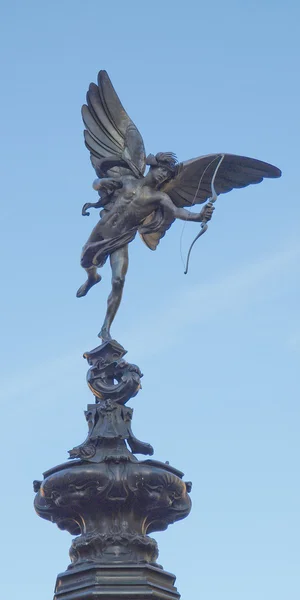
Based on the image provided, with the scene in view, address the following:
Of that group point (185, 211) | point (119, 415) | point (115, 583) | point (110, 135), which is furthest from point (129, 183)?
point (115, 583)

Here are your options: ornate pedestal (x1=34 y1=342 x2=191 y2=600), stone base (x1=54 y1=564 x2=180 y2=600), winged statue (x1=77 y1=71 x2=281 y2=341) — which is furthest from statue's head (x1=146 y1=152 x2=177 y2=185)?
stone base (x1=54 y1=564 x2=180 y2=600)

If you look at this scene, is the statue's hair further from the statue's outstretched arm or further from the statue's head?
the statue's outstretched arm

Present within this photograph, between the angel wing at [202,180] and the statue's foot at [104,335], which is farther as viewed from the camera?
Answer: the angel wing at [202,180]

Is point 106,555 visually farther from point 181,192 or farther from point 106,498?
point 181,192

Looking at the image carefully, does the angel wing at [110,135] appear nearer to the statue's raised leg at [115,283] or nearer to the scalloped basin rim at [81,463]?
the statue's raised leg at [115,283]

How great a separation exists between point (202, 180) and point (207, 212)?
1.59 meters

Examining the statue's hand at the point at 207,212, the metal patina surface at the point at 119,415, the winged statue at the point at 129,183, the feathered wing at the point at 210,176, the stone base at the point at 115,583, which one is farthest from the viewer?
the feathered wing at the point at 210,176

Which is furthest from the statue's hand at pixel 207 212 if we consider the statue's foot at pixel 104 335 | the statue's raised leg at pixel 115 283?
the statue's foot at pixel 104 335

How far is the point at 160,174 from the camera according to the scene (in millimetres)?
16797

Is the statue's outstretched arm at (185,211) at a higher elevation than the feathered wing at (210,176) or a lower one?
lower

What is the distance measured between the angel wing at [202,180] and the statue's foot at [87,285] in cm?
83

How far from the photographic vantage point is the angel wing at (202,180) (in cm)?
1702

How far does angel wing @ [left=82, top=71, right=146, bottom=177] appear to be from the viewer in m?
17.2

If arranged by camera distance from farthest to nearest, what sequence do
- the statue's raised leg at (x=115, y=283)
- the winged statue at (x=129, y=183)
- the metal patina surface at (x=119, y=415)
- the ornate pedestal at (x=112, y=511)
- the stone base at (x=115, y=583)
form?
the winged statue at (x=129, y=183) → the statue's raised leg at (x=115, y=283) → the metal patina surface at (x=119, y=415) → the ornate pedestal at (x=112, y=511) → the stone base at (x=115, y=583)
